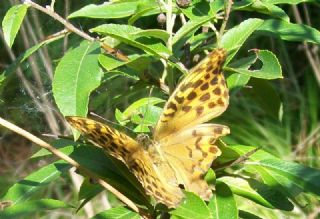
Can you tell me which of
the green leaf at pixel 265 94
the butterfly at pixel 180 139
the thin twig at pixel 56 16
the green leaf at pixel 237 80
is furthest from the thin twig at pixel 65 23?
the green leaf at pixel 265 94

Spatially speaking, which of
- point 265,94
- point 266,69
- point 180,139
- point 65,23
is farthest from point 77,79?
point 265,94

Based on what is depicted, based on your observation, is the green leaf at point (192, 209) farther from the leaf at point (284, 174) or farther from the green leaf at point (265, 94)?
the green leaf at point (265, 94)

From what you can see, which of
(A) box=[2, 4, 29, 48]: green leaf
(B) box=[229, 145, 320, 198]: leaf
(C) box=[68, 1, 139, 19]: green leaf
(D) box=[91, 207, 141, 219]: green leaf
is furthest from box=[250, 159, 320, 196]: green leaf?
(A) box=[2, 4, 29, 48]: green leaf

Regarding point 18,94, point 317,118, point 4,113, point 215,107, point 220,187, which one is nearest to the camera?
point 215,107

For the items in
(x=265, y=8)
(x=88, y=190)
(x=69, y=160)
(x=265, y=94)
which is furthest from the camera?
(x=265, y=94)

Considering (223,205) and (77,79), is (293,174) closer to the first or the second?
(223,205)

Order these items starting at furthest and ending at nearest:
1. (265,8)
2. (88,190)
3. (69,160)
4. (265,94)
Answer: (265,94) < (88,190) < (265,8) < (69,160)

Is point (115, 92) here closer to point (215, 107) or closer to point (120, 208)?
point (120, 208)

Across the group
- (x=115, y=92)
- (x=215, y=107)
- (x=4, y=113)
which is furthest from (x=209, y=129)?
(x=4, y=113)
